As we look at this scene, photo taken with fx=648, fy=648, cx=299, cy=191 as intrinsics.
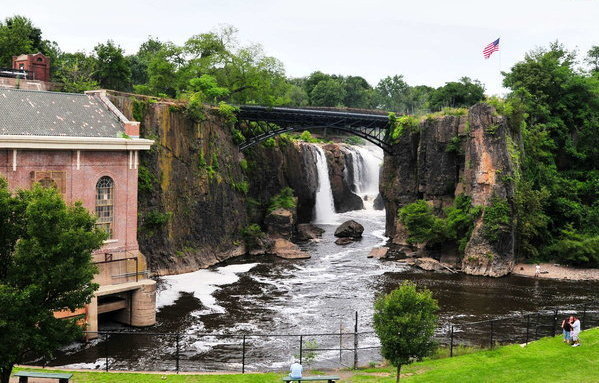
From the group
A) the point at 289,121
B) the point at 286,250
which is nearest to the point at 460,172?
the point at 286,250

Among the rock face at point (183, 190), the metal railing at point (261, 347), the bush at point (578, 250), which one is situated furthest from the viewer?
the bush at point (578, 250)

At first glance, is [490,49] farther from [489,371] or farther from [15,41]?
[15,41]

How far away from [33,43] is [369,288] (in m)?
57.1

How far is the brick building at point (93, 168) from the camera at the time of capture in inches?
1313

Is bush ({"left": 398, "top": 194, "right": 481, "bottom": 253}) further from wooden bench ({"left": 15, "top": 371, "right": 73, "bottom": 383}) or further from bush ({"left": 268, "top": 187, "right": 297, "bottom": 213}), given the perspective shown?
wooden bench ({"left": 15, "top": 371, "right": 73, "bottom": 383})

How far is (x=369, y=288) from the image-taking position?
48.4 m

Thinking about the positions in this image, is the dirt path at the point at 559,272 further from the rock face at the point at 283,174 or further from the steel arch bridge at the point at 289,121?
the rock face at the point at 283,174

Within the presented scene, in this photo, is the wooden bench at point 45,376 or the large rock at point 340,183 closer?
the wooden bench at point 45,376

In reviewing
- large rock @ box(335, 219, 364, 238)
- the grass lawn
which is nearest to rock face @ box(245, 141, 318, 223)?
large rock @ box(335, 219, 364, 238)

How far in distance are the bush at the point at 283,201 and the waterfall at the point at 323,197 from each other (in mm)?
13454

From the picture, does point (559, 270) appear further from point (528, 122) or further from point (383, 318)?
point (383, 318)

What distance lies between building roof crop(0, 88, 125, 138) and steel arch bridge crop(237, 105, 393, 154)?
27.5 metres

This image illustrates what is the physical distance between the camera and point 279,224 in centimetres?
6681

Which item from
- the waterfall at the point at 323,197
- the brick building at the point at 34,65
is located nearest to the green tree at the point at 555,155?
the waterfall at the point at 323,197
